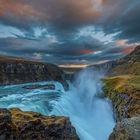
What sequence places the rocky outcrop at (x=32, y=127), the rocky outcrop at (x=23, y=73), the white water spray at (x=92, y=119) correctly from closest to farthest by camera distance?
the rocky outcrop at (x=32, y=127)
the white water spray at (x=92, y=119)
the rocky outcrop at (x=23, y=73)

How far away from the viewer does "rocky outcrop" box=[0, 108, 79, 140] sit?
77.6ft

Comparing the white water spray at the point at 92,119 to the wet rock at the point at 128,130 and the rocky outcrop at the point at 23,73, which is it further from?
the rocky outcrop at the point at 23,73

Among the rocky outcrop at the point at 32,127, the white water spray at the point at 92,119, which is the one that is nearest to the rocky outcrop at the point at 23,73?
the white water spray at the point at 92,119

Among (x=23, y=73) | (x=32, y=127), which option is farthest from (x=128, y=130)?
(x=23, y=73)

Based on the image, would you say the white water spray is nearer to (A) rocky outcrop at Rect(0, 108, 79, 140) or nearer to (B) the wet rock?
(A) rocky outcrop at Rect(0, 108, 79, 140)

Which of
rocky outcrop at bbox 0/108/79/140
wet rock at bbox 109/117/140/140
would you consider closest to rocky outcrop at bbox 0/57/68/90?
rocky outcrop at bbox 0/108/79/140

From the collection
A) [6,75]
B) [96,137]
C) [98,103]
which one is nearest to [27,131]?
[96,137]

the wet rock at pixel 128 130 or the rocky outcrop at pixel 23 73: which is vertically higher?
the rocky outcrop at pixel 23 73

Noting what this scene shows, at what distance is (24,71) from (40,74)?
14.0 m

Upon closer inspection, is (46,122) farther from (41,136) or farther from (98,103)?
(98,103)

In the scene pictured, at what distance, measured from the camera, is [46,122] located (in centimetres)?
2836

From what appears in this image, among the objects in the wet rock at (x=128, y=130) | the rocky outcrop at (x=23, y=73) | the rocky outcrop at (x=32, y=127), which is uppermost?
the rocky outcrop at (x=23, y=73)

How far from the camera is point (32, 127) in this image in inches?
1057

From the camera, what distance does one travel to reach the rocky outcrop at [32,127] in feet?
77.6
